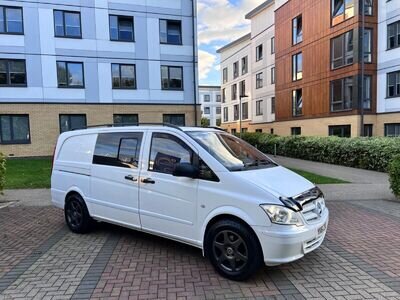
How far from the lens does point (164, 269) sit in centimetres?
406

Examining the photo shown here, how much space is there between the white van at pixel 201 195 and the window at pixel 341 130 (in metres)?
19.8

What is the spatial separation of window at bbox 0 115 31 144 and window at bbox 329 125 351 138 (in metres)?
20.8

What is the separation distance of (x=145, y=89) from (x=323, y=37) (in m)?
14.3

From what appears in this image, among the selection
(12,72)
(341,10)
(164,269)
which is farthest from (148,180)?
(341,10)

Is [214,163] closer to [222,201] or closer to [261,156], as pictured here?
[222,201]

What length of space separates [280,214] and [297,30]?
28.1 metres

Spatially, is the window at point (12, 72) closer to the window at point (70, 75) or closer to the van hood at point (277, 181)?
the window at point (70, 75)

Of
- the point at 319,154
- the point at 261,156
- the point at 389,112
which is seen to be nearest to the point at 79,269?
the point at 261,156

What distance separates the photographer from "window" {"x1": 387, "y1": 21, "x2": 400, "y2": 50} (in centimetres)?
2045

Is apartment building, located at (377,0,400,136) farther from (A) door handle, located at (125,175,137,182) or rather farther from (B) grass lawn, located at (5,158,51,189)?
(A) door handle, located at (125,175,137,182)

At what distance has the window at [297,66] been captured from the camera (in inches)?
1078

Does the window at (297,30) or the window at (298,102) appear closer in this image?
the window at (297,30)

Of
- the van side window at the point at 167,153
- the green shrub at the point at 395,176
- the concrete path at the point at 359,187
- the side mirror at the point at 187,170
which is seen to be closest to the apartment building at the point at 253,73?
the concrete path at the point at 359,187

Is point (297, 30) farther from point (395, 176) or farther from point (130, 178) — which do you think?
point (130, 178)
